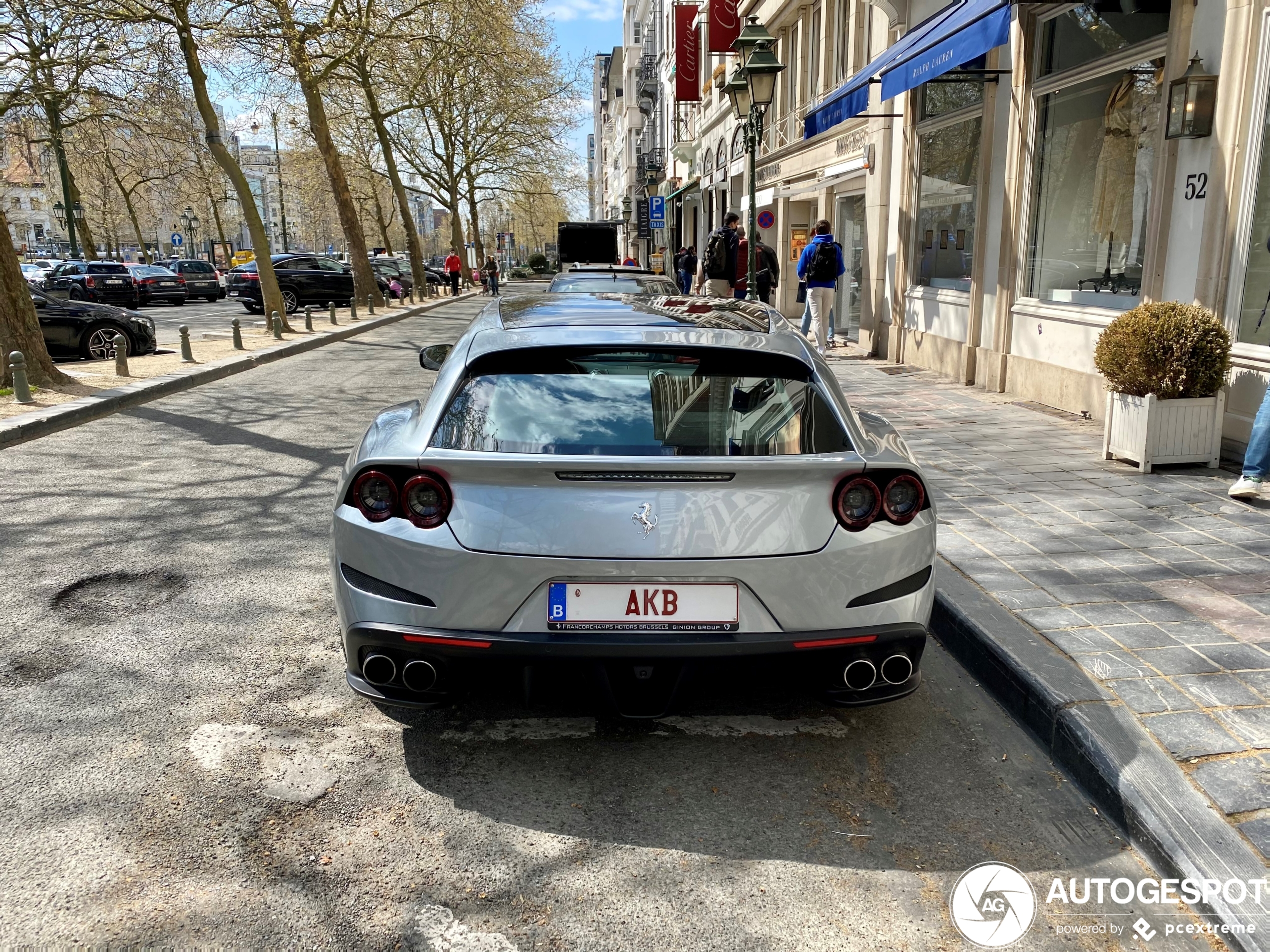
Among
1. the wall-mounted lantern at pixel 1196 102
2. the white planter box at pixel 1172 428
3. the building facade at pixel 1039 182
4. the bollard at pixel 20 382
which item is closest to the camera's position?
the white planter box at pixel 1172 428

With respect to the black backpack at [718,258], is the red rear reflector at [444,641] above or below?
below

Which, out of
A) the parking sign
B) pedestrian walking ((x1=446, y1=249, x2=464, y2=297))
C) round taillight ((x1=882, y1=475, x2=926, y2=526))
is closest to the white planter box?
round taillight ((x1=882, y1=475, x2=926, y2=526))

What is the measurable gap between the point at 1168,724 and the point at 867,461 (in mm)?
1388

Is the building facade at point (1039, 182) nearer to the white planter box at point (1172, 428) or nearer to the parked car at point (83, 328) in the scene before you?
the white planter box at point (1172, 428)

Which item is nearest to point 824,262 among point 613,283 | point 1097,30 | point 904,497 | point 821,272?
point 821,272

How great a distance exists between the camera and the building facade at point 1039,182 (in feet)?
23.9

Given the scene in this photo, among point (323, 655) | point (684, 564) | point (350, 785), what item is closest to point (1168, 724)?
point (684, 564)

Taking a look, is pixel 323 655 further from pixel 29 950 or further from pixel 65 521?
pixel 65 521

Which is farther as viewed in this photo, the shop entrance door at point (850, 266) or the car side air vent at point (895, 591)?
the shop entrance door at point (850, 266)

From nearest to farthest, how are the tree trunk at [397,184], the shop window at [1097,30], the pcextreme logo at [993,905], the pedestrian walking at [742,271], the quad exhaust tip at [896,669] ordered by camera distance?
1. the pcextreme logo at [993,905]
2. the quad exhaust tip at [896,669]
3. the shop window at [1097,30]
4. the pedestrian walking at [742,271]
5. the tree trunk at [397,184]

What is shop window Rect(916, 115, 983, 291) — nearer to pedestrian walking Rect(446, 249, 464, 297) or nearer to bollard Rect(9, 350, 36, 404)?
bollard Rect(9, 350, 36, 404)

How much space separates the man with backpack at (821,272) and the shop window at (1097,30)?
15.4ft

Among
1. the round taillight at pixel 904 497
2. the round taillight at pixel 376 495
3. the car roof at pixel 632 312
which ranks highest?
the car roof at pixel 632 312

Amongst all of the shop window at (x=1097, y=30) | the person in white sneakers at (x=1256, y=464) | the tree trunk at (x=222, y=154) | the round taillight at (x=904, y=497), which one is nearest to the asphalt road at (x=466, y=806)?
the round taillight at (x=904, y=497)
